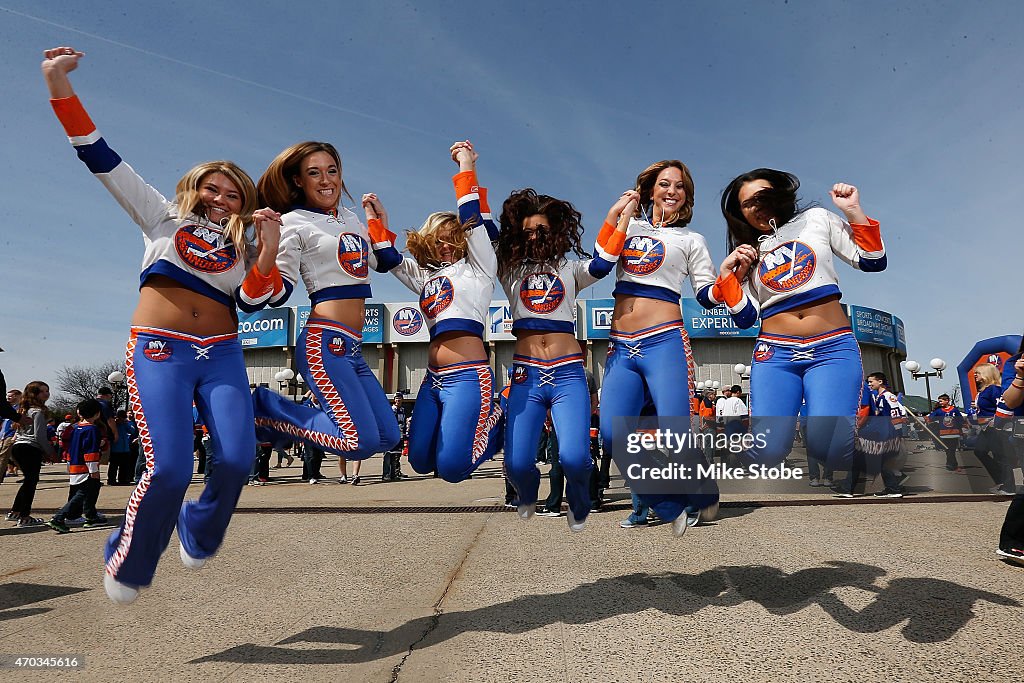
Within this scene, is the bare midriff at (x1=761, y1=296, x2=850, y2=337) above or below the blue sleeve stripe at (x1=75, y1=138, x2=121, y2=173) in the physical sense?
below

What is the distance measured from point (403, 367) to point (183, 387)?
28753mm

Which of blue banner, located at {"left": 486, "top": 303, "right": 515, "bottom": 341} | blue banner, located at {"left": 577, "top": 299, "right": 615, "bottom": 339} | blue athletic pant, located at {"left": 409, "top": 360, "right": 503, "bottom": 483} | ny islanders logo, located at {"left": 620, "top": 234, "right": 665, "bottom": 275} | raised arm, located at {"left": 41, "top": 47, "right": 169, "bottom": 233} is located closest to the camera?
raised arm, located at {"left": 41, "top": 47, "right": 169, "bottom": 233}

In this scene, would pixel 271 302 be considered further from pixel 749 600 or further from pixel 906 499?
pixel 906 499

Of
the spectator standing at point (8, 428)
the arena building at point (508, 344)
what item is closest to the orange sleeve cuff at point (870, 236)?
the spectator standing at point (8, 428)

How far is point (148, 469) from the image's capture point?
3256 mm

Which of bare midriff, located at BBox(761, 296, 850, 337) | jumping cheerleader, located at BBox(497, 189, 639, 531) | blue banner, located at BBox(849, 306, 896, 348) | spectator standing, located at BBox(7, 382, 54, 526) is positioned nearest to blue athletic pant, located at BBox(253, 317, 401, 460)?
jumping cheerleader, located at BBox(497, 189, 639, 531)

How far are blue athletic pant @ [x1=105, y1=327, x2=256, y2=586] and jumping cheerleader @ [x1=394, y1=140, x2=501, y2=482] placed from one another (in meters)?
1.14

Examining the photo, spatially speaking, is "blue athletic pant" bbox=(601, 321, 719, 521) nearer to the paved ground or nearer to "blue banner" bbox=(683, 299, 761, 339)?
the paved ground

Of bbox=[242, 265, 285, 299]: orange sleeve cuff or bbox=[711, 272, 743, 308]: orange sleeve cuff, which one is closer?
bbox=[242, 265, 285, 299]: orange sleeve cuff

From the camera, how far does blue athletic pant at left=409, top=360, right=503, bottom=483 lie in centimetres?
404

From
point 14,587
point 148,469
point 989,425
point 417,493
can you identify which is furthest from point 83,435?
point 989,425

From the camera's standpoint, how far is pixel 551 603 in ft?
16.7

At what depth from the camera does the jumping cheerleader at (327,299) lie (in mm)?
3697

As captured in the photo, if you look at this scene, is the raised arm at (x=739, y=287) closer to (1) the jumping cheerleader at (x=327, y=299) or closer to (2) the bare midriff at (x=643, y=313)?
(2) the bare midriff at (x=643, y=313)
